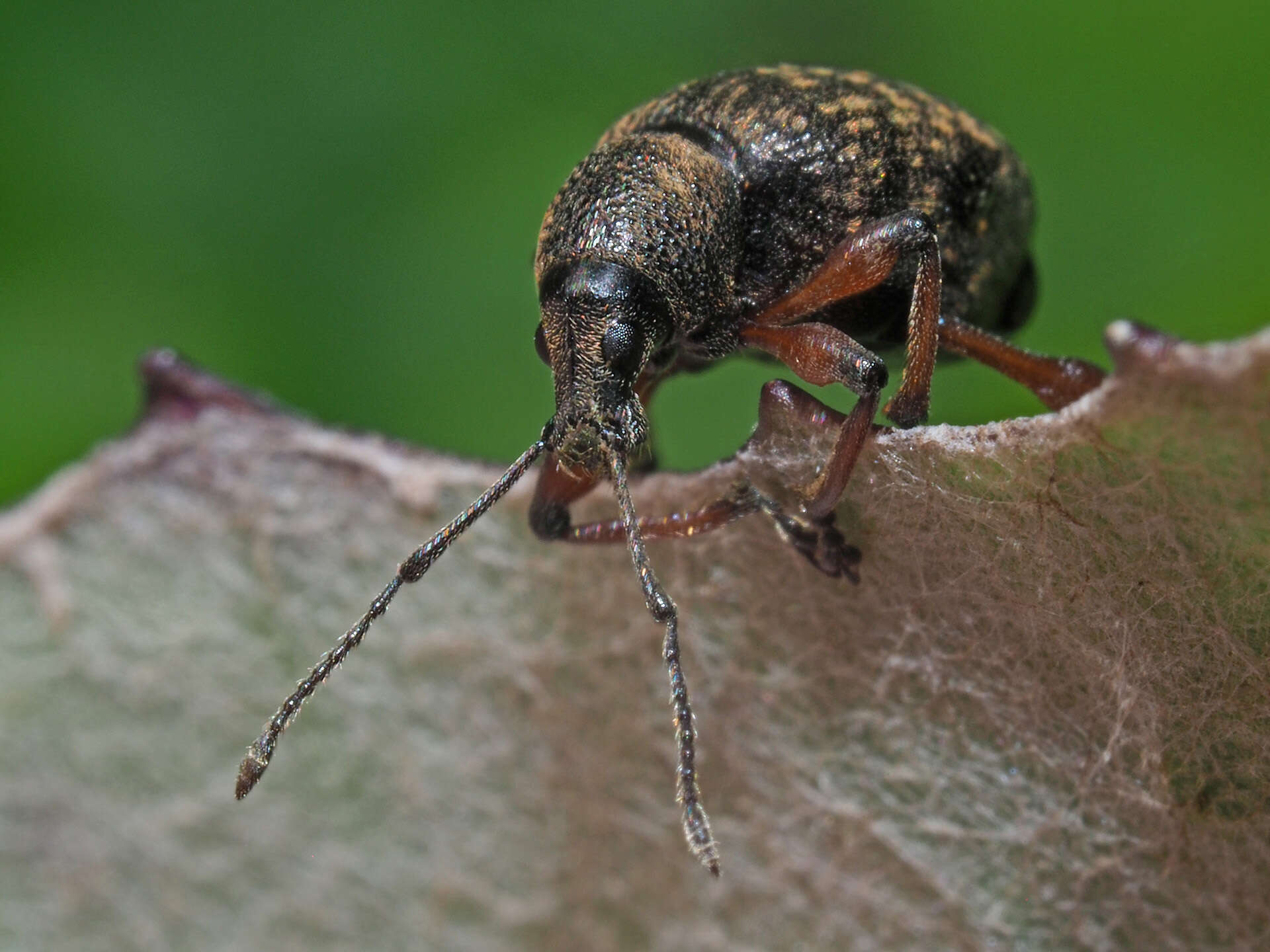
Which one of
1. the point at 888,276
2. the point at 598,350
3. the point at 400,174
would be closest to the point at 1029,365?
the point at 888,276

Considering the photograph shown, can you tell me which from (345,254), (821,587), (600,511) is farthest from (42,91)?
(821,587)

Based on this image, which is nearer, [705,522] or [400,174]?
[705,522]

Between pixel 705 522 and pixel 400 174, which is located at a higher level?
→ pixel 705 522

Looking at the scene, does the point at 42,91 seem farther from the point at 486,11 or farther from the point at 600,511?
the point at 600,511

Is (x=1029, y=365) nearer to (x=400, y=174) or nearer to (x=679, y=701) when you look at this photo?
(x=679, y=701)

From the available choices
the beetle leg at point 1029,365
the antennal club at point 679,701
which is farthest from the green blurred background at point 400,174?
the antennal club at point 679,701

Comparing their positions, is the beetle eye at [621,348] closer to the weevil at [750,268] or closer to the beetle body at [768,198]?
the weevil at [750,268]

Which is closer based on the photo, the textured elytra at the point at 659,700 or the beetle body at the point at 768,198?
the textured elytra at the point at 659,700

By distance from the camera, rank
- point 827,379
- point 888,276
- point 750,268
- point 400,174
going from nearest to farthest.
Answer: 1. point 827,379
2. point 888,276
3. point 750,268
4. point 400,174
